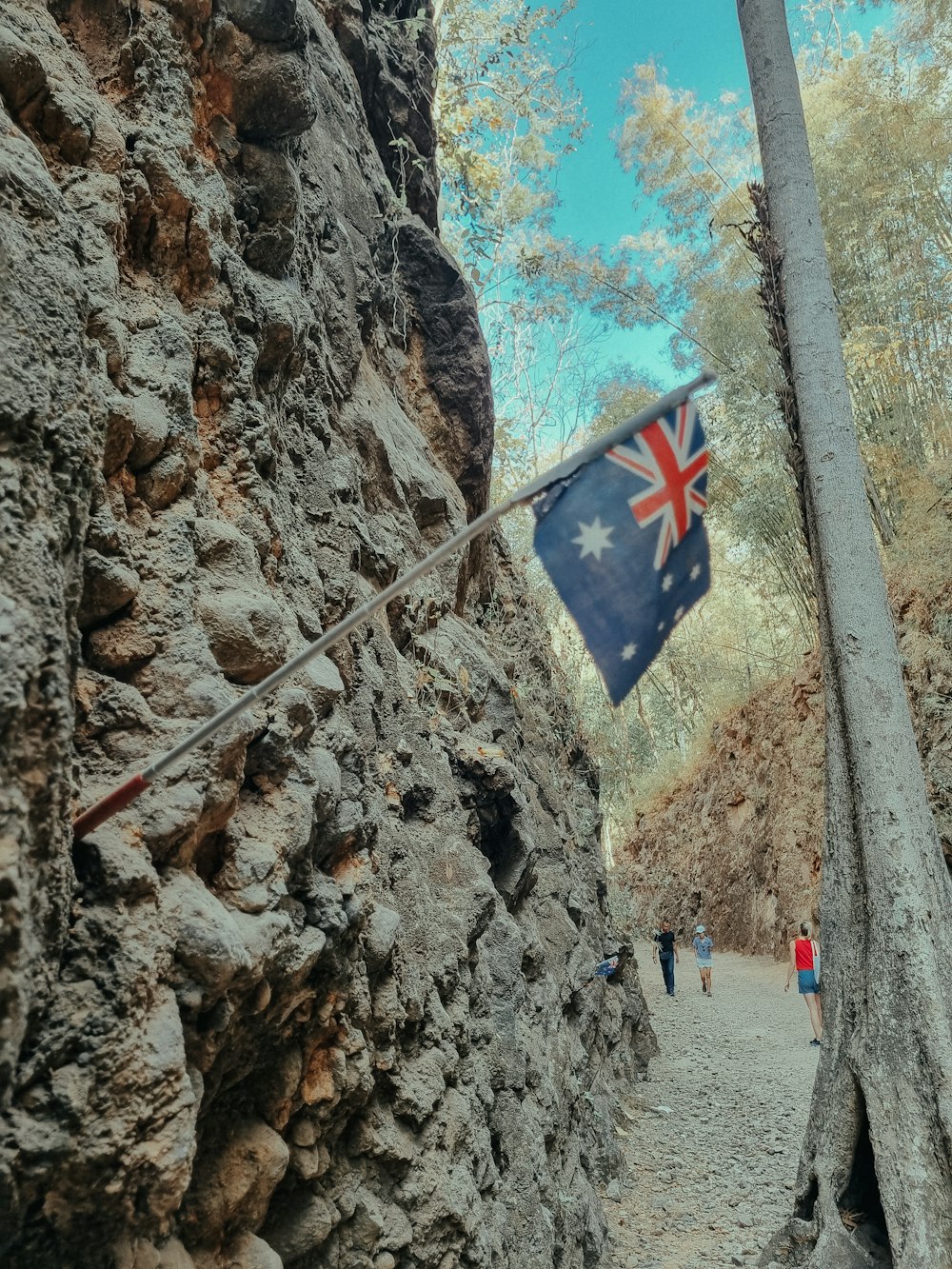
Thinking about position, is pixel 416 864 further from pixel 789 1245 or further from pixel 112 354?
pixel 789 1245

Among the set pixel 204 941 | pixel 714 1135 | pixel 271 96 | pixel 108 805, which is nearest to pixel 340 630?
pixel 108 805

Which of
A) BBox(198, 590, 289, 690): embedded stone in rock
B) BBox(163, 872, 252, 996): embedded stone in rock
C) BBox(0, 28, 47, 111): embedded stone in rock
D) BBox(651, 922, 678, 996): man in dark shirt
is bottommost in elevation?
BBox(163, 872, 252, 996): embedded stone in rock

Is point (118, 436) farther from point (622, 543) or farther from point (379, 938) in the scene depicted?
point (379, 938)

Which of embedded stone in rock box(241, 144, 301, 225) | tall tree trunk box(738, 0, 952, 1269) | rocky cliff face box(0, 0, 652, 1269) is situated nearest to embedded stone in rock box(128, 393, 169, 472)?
rocky cliff face box(0, 0, 652, 1269)

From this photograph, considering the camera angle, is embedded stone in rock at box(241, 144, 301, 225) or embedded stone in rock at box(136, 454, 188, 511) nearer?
embedded stone in rock at box(136, 454, 188, 511)

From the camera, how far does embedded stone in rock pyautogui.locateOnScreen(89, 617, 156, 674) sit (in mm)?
2344

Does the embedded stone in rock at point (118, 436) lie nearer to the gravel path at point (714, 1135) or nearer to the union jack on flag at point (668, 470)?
the union jack on flag at point (668, 470)

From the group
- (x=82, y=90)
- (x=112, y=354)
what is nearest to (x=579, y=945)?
(x=112, y=354)

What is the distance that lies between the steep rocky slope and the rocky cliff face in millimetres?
7713

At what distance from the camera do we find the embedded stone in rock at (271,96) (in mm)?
3654

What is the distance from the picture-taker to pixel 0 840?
153 centimetres

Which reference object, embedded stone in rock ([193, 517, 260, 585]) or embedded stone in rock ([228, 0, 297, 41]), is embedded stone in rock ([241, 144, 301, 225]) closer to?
embedded stone in rock ([228, 0, 297, 41])

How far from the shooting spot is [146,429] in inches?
102

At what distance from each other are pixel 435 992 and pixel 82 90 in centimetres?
352
